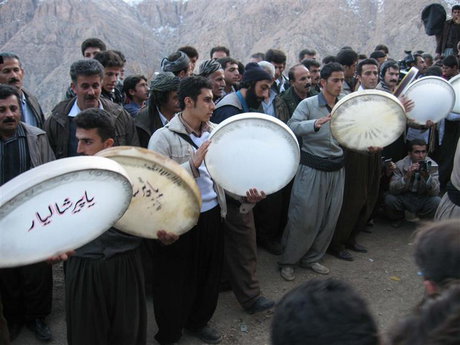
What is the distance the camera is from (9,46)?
26875 millimetres

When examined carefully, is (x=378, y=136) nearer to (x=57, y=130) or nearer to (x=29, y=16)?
(x=57, y=130)

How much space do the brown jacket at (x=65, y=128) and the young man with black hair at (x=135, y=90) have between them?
1064 millimetres

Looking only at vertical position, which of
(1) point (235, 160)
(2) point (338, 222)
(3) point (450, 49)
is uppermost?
(3) point (450, 49)

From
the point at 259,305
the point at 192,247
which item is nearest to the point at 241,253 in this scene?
the point at 259,305

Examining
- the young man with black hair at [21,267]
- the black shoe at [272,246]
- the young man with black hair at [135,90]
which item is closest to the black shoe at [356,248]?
the black shoe at [272,246]

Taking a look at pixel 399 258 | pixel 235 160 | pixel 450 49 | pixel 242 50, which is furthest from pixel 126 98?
pixel 242 50

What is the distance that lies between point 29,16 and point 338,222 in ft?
97.3

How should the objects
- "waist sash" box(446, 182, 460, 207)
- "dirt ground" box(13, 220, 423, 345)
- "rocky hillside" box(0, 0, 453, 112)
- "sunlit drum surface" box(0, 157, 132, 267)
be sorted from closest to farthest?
"sunlit drum surface" box(0, 157, 132, 267) → "waist sash" box(446, 182, 460, 207) → "dirt ground" box(13, 220, 423, 345) → "rocky hillside" box(0, 0, 453, 112)

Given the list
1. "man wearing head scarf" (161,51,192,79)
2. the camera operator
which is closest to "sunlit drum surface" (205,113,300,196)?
"man wearing head scarf" (161,51,192,79)

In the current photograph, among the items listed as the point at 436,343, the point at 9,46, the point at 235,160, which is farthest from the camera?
the point at 9,46

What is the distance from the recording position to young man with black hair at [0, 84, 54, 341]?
2916 millimetres

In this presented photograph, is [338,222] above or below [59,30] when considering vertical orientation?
below

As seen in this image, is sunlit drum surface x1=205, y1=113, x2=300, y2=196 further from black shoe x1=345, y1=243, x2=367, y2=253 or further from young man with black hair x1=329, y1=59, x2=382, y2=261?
black shoe x1=345, y1=243, x2=367, y2=253

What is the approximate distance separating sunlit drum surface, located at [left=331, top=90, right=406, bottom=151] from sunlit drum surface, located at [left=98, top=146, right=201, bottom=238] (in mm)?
1591
